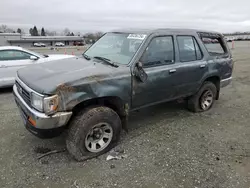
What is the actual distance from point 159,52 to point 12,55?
5.10m

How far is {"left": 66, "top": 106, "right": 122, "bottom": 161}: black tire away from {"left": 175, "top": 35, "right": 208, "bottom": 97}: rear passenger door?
1711 millimetres

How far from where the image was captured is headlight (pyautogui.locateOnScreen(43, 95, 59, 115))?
284 cm

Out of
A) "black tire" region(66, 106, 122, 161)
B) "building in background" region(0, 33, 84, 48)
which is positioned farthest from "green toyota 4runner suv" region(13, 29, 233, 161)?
"building in background" region(0, 33, 84, 48)

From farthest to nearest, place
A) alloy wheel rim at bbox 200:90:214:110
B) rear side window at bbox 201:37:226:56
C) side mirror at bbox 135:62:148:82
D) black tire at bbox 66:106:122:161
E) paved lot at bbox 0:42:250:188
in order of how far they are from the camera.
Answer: alloy wheel rim at bbox 200:90:214:110
rear side window at bbox 201:37:226:56
side mirror at bbox 135:62:148:82
black tire at bbox 66:106:122:161
paved lot at bbox 0:42:250:188

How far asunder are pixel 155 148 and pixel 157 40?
1883 mm

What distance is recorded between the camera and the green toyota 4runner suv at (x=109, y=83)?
2.99m

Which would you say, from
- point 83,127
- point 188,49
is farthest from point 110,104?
point 188,49

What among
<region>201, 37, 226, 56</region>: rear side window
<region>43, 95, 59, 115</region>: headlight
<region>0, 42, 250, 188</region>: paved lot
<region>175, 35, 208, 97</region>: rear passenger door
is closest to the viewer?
<region>43, 95, 59, 115</region>: headlight

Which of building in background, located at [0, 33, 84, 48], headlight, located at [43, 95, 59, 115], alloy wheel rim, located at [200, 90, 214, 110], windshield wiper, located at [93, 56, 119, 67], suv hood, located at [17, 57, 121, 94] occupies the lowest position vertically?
alloy wheel rim, located at [200, 90, 214, 110]

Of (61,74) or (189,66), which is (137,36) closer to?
(189,66)

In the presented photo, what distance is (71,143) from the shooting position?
321 centimetres

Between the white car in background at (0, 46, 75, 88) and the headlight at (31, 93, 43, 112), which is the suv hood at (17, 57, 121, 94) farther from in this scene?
the white car in background at (0, 46, 75, 88)

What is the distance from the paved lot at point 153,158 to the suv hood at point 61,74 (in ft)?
3.77

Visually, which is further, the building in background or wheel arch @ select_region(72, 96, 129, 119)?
the building in background
